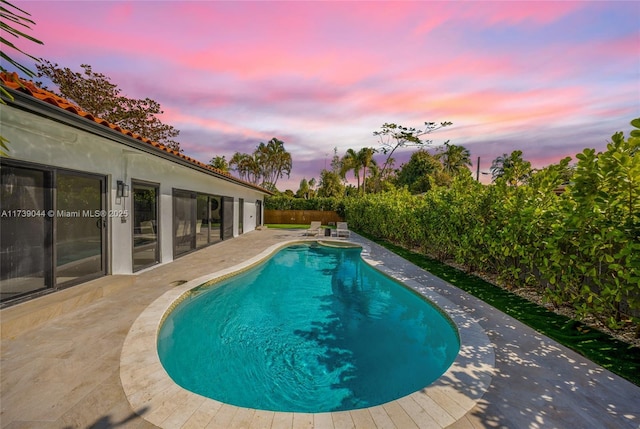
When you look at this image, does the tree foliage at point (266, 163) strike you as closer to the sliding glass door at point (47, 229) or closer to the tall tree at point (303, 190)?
the tall tree at point (303, 190)

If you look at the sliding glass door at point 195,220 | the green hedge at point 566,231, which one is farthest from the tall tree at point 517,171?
the sliding glass door at point 195,220

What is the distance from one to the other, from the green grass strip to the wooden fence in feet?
77.7

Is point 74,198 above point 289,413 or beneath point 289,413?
above

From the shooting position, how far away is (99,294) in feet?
19.5

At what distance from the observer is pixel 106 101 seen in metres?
18.8

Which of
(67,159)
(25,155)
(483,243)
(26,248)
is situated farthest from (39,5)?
(483,243)

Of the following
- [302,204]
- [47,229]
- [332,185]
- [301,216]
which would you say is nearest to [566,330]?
[47,229]

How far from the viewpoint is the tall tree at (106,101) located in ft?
55.2

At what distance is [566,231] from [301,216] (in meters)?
27.5

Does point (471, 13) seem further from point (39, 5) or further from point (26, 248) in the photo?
point (26, 248)

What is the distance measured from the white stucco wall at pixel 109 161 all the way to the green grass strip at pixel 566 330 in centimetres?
914

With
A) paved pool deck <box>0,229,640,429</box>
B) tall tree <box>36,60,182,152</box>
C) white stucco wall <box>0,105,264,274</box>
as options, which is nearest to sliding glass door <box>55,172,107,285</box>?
white stucco wall <box>0,105,264,274</box>

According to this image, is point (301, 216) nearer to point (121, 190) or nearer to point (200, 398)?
point (121, 190)

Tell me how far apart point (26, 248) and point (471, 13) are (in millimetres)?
10675
